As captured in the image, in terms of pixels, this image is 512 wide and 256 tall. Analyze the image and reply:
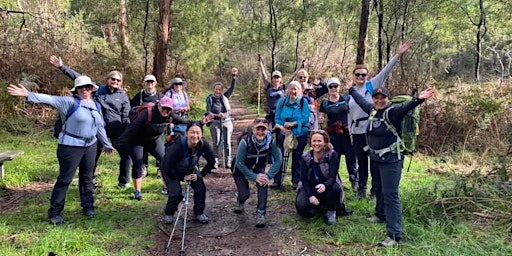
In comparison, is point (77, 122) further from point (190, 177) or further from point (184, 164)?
point (190, 177)

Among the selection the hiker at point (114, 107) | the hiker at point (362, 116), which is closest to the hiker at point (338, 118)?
the hiker at point (362, 116)

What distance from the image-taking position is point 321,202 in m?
5.20

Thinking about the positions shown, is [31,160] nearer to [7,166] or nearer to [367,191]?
[7,166]

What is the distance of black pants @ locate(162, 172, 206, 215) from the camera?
5172mm

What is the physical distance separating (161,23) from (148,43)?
517 centimetres

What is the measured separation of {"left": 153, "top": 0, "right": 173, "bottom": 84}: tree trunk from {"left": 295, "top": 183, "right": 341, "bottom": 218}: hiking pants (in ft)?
32.6

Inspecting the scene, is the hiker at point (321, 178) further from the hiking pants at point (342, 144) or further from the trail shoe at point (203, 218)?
the trail shoe at point (203, 218)

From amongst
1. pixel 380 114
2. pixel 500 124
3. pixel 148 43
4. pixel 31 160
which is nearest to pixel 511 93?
pixel 500 124

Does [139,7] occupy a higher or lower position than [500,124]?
higher

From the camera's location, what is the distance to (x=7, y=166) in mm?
7289

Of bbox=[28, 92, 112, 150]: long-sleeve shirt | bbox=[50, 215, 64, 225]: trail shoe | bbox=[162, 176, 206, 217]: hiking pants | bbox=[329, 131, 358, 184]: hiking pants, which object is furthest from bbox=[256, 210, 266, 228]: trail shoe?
bbox=[50, 215, 64, 225]: trail shoe

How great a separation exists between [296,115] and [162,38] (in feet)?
29.4

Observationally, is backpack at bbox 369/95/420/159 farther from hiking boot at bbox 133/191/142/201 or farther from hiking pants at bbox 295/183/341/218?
hiking boot at bbox 133/191/142/201

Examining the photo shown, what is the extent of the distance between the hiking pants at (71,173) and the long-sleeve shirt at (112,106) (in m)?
1.10
